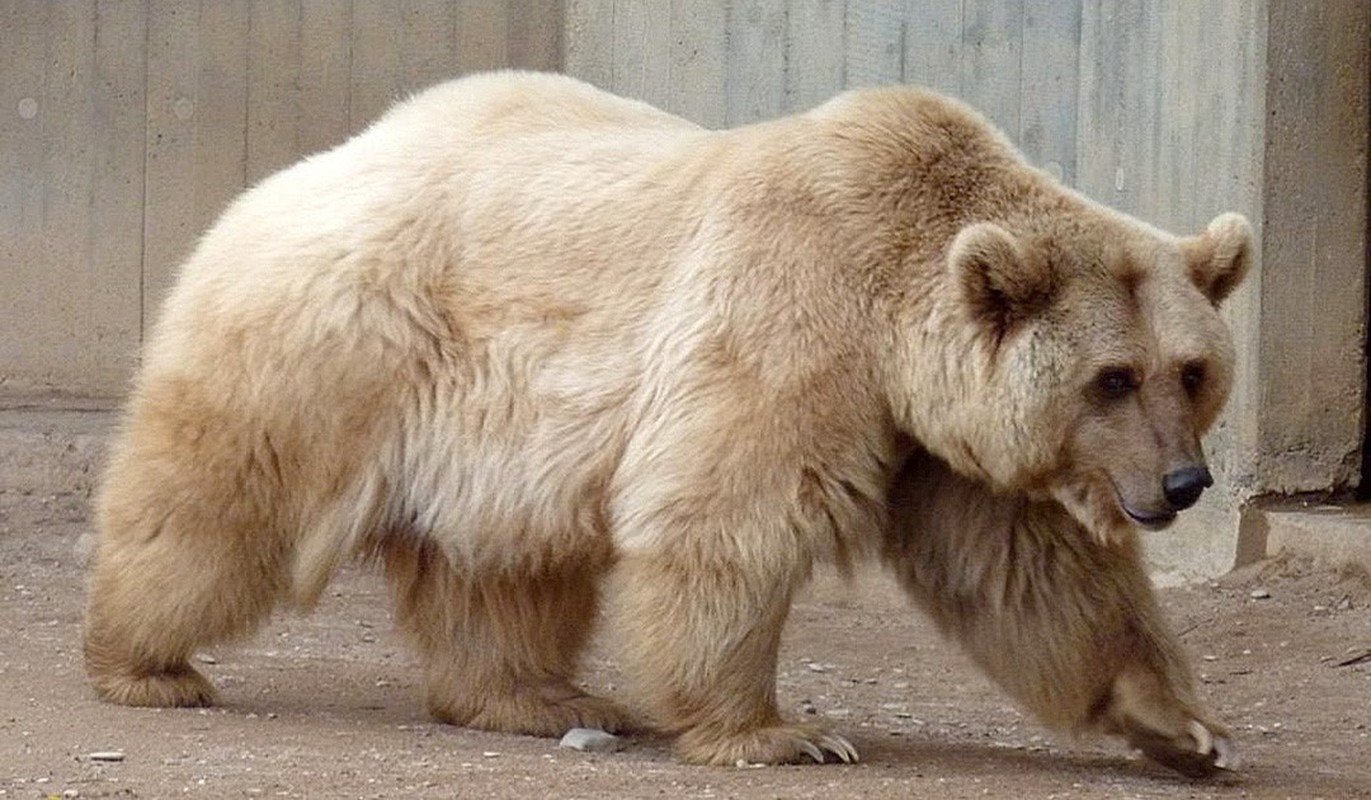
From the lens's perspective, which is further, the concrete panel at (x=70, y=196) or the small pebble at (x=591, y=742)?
the concrete panel at (x=70, y=196)

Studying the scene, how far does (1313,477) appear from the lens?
26.9ft

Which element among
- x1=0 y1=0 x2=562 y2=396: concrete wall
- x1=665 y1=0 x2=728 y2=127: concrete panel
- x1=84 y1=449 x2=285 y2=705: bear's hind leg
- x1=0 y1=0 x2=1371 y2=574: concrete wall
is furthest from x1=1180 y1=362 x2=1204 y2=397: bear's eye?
x1=0 y1=0 x2=562 y2=396: concrete wall

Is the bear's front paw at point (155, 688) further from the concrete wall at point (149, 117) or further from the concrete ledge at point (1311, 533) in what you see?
the concrete wall at point (149, 117)

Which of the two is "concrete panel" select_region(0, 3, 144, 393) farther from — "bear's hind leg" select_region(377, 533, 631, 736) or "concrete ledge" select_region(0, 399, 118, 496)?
"bear's hind leg" select_region(377, 533, 631, 736)

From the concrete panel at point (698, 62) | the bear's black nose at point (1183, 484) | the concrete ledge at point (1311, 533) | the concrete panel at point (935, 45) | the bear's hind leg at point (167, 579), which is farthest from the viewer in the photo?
the concrete panel at point (698, 62)

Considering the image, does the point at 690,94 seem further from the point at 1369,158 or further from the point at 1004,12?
the point at 1369,158

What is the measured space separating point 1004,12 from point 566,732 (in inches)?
145

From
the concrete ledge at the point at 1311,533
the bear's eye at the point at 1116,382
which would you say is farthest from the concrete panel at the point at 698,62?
the bear's eye at the point at 1116,382

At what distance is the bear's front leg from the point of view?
216 inches

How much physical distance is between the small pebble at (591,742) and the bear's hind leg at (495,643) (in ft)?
0.36

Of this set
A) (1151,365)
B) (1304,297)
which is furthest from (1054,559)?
(1304,297)

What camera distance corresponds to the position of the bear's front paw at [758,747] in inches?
218

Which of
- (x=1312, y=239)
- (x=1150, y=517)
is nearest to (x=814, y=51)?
(x=1312, y=239)

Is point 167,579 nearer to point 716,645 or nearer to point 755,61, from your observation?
point 716,645
